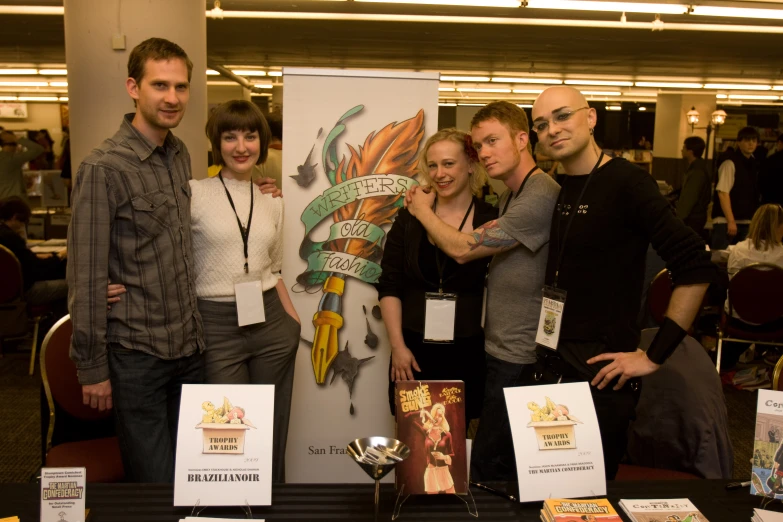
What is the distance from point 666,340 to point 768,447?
34cm

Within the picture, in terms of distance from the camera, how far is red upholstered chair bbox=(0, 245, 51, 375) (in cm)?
455

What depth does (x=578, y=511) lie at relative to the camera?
1.34 metres

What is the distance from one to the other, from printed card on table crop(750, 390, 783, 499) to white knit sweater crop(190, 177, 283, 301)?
4.80ft

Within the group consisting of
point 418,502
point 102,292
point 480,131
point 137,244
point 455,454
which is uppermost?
point 480,131

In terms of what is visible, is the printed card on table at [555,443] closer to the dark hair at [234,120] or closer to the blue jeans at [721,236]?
the dark hair at [234,120]

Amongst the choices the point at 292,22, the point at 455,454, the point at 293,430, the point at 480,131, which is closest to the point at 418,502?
the point at 455,454

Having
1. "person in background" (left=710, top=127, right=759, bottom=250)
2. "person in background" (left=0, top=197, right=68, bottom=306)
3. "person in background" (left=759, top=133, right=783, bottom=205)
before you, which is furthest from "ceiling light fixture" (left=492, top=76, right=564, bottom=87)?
"person in background" (left=0, top=197, right=68, bottom=306)

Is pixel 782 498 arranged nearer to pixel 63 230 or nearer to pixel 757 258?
pixel 757 258

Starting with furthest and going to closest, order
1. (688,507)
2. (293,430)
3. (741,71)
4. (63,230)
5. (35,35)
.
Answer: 1. (741,71)
2. (35,35)
3. (63,230)
4. (293,430)
5. (688,507)

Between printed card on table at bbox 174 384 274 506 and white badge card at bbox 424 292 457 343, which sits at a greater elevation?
white badge card at bbox 424 292 457 343

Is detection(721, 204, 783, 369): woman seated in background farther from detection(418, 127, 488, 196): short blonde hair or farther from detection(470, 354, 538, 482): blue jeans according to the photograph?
detection(470, 354, 538, 482): blue jeans

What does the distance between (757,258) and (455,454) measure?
4.39m

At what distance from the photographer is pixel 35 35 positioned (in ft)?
28.1

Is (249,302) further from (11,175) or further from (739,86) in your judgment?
(739,86)
